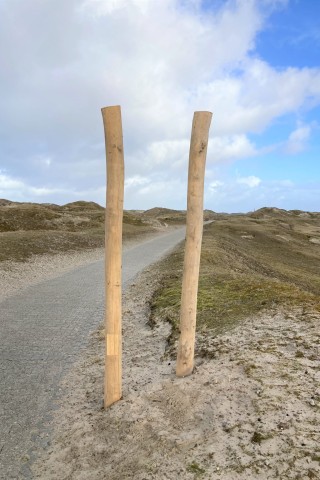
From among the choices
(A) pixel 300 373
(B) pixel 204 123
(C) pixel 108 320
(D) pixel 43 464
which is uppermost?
(B) pixel 204 123

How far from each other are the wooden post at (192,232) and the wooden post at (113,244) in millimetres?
1324

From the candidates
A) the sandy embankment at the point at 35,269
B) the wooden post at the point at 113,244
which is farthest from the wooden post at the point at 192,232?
the sandy embankment at the point at 35,269

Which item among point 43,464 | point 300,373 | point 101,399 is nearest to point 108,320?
point 101,399

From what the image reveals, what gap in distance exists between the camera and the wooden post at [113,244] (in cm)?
705

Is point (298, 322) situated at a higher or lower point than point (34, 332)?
higher

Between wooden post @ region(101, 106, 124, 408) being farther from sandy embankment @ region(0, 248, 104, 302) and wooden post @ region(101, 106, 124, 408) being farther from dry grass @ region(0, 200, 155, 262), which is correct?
dry grass @ region(0, 200, 155, 262)

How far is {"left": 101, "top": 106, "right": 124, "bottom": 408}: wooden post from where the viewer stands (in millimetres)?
7051

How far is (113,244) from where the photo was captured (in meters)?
7.26

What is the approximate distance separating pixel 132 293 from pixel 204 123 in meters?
11.8

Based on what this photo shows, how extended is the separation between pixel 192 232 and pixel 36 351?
19.5 ft

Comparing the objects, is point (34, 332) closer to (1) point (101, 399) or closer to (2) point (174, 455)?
(1) point (101, 399)

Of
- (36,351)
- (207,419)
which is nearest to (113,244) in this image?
(207,419)

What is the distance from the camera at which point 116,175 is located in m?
7.17

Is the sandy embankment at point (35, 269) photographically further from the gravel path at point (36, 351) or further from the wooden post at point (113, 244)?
the wooden post at point (113, 244)
